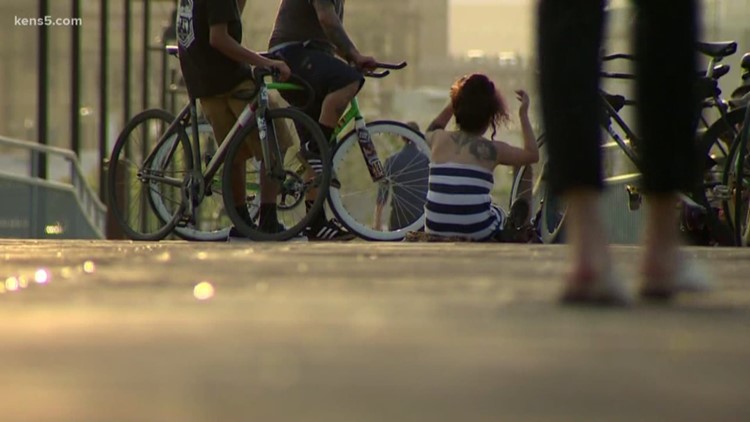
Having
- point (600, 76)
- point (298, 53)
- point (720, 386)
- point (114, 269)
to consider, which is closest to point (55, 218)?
point (298, 53)

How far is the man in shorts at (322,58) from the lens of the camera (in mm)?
8102

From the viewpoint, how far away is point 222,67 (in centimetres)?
805

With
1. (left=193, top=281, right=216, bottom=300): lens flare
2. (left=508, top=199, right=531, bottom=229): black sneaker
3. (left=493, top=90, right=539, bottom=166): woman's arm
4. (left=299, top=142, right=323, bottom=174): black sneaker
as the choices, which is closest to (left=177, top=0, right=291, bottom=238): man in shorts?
(left=299, top=142, right=323, bottom=174): black sneaker

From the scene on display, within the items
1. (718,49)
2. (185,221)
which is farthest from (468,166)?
(718,49)

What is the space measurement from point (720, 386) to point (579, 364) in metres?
0.21

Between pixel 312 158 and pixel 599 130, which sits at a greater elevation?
pixel 599 130

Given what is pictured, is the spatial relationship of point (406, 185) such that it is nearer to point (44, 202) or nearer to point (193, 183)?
point (193, 183)

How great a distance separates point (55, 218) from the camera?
59.2 ft

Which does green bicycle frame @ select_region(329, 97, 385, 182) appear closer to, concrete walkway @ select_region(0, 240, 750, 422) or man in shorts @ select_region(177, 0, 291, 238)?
man in shorts @ select_region(177, 0, 291, 238)

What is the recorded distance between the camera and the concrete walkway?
1.76m

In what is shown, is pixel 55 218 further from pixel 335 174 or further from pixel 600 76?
pixel 600 76

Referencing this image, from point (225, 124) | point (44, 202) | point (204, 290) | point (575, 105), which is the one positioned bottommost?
point (44, 202)

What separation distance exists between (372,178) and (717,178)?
4.93ft

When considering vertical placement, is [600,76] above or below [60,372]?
above
